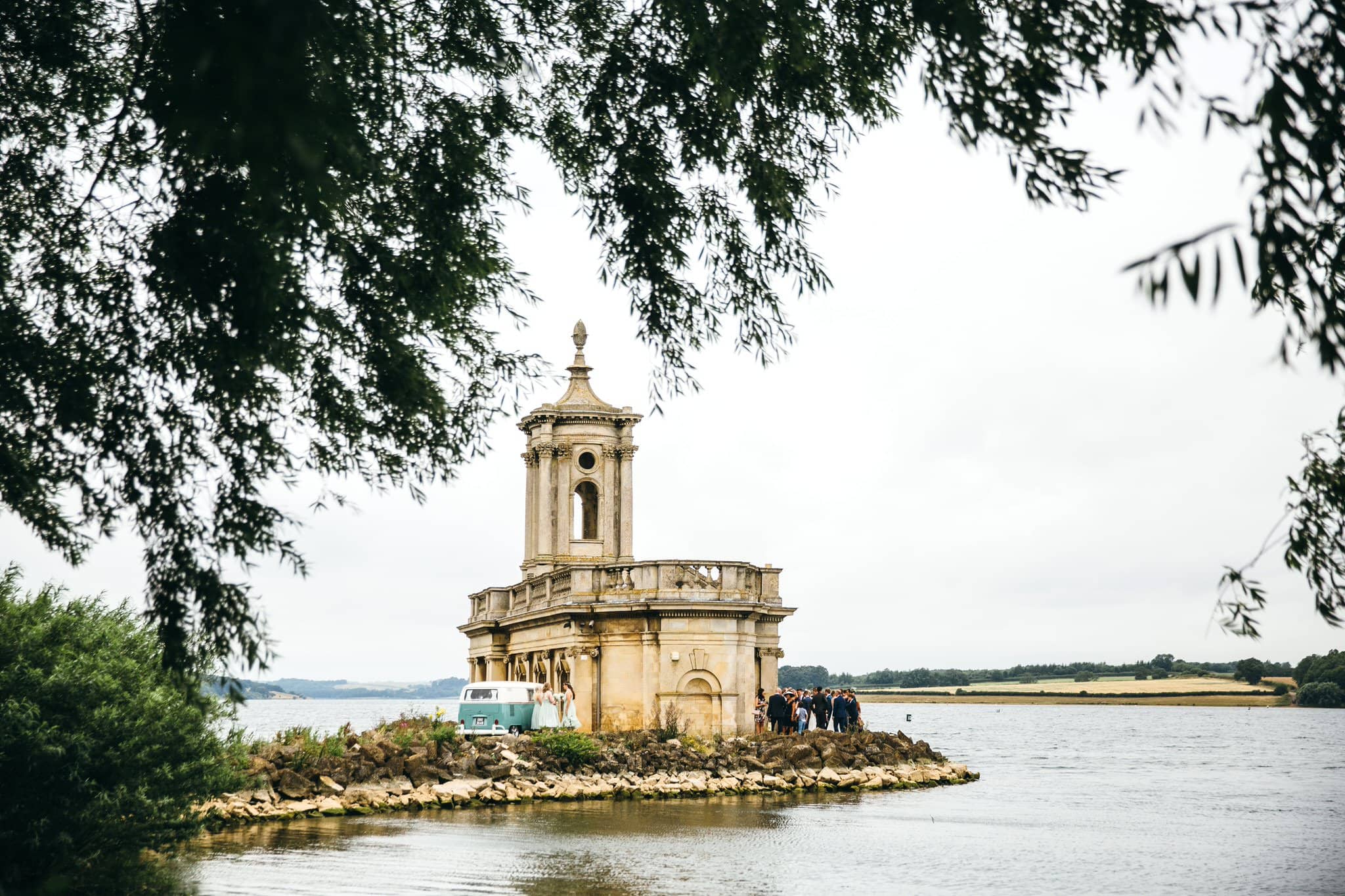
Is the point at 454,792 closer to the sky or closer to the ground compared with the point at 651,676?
closer to the ground

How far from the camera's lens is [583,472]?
4009 cm

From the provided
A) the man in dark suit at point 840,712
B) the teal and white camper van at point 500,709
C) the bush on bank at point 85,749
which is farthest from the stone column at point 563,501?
the bush on bank at point 85,749

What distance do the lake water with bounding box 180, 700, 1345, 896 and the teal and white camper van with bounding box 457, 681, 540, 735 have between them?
634cm

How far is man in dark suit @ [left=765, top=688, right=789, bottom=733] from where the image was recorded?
34.7 meters

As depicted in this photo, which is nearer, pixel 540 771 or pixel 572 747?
pixel 540 771

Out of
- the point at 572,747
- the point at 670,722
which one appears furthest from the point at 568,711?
the point at 572,747

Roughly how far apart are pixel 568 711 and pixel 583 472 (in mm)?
9075

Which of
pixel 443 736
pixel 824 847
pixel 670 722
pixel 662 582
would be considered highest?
pixel 662 582

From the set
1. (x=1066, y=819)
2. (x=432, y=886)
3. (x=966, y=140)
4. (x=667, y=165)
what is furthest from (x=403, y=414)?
(x=1066, y=819)

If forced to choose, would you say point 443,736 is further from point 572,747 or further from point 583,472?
point 583,472

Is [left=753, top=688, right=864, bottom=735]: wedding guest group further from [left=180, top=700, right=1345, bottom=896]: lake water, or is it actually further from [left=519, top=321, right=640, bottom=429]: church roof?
[left=519, top=321, right=640, bottom=429]: church roof

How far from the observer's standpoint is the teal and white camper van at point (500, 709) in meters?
33.2

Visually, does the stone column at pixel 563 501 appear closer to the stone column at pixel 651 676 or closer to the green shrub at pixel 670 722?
the stone column at pixel 651 676

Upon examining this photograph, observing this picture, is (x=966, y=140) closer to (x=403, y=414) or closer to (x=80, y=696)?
(x=403, y=414)
